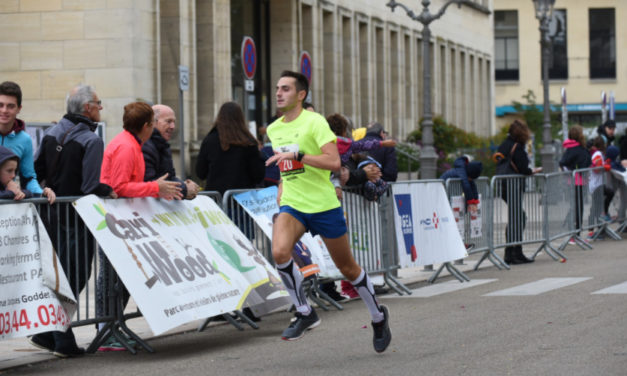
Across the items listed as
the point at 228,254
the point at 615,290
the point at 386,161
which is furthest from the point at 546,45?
the point at 228,254

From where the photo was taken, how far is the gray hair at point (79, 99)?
10148 mm

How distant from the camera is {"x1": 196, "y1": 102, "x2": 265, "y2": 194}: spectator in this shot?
1225 centimetres

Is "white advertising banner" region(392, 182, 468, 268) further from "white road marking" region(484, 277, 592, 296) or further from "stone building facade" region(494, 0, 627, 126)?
"stone building facade" region(494, 0, 627, 126)

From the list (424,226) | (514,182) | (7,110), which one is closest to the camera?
(7,110)

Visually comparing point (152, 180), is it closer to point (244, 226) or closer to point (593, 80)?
point (244, 226)

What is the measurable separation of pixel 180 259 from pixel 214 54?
20.8 metres

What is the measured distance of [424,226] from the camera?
14859 mm

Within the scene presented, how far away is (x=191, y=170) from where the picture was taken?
1156 inches

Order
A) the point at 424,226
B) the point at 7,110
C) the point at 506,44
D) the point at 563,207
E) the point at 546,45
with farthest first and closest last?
1. the point at 506,44
2. the point at 546,45
3. the point at 563,207
4. the point at 424,226
5. the point at 7,110

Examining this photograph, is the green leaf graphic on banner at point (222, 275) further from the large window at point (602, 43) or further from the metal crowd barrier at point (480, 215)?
the large window at point (602, 43)

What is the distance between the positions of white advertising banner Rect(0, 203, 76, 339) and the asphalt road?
1.24 feet

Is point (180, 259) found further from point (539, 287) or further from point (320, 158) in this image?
point (539, 287)

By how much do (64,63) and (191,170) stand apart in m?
3.70

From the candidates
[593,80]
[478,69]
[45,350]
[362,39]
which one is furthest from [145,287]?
[593,80]
